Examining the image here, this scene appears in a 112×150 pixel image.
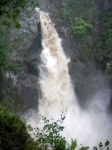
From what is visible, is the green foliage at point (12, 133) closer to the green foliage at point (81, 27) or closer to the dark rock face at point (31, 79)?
the dark rock face at point (31, 79)

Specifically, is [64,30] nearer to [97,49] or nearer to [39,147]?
[97,49]

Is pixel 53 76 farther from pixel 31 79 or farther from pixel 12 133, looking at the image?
pixel 12 133

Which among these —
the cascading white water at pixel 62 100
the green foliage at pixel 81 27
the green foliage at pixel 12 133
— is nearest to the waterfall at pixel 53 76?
the cascading white water at pixel 62 100

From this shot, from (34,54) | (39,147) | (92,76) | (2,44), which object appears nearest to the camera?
(39,147)

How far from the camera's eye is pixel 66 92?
19281 millimetres

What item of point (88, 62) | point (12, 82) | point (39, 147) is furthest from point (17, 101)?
point (39, 147)

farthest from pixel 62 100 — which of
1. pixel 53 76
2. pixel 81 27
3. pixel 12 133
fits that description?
pixel 12 133

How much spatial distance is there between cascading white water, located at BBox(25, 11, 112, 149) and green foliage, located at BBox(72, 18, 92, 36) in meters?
1.59

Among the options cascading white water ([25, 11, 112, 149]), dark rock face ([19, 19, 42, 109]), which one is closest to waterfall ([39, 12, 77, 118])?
cascading white water ([25, 11, 112, 149])

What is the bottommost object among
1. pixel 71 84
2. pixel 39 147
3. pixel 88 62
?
pixel 39 147

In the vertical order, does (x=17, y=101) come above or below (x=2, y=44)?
below

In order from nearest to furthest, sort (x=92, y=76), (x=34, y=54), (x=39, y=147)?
(x=39, y=147) → (x=34, y=54) → (x=92, y=76)

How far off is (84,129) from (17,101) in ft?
16.3

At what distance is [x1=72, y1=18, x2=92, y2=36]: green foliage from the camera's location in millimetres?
20445
